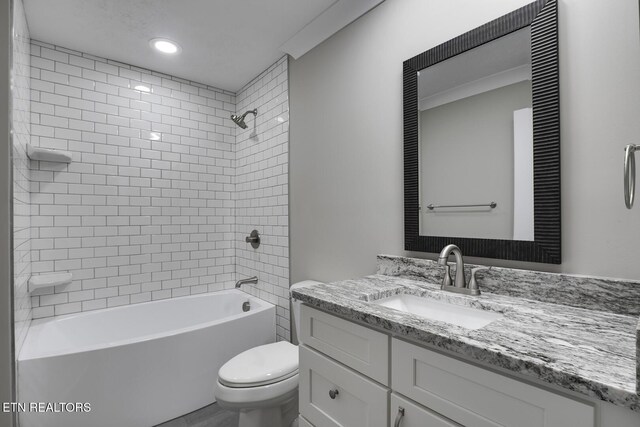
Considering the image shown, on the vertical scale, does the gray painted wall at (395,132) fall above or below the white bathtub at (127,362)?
above

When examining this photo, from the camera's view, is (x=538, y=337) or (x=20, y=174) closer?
(x=538, y=337)

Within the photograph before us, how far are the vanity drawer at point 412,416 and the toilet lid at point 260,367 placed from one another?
0.86m

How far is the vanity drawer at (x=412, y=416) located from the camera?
0.81 metres

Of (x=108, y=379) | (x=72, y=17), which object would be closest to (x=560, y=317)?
(x=108, y=379)

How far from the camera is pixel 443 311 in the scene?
120 centimetres

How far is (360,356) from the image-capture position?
1015 mm

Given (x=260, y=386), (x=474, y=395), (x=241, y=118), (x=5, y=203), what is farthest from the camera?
(x=241, y=118)

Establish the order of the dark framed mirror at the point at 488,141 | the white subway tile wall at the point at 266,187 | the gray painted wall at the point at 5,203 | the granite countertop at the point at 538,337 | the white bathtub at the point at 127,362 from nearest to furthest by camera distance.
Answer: the granite countertop at the point at 538,337, the dark framed mirror at the point at 488,141, the gray painted wall at the point at 5,203, the white bathtub at the point at 127,362, the white subway tile wall at the point at 266,187

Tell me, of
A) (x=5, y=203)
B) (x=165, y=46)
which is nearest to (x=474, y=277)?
(x=5, y=203)

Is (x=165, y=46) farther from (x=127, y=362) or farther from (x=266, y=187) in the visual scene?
(x=127, y=362)

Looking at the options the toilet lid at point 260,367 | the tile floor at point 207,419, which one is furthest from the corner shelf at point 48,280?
the toilet lid at point 260,367

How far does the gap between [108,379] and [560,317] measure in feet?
7.32

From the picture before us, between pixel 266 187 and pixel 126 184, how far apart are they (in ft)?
3.74

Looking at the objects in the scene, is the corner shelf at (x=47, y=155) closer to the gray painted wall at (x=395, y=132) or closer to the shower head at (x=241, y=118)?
the shower head at (x=241, y=118)
